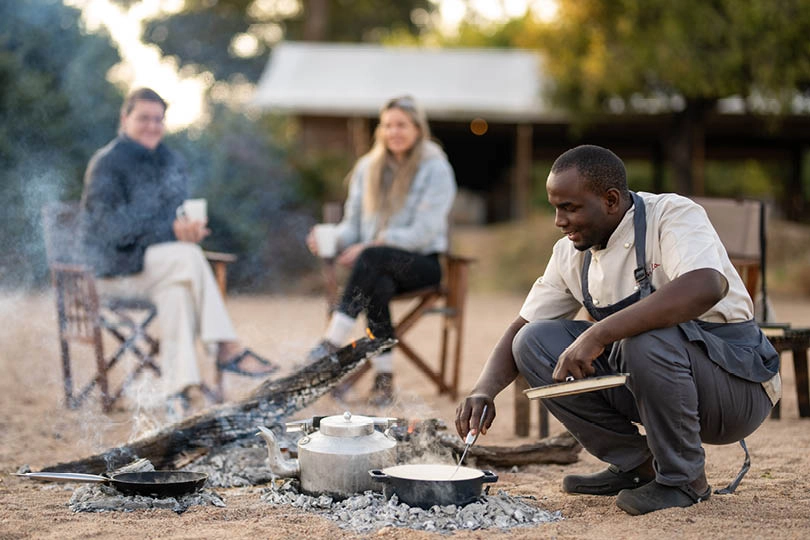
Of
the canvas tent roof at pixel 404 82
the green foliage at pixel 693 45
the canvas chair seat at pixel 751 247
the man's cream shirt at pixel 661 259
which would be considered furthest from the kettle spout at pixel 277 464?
the canvas tent roof at pixel 404 82

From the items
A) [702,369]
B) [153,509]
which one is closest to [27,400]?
[153,509]

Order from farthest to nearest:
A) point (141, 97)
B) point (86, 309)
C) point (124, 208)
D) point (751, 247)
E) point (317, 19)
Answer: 1. point (317, 19)
2. point (141, 97)
3. point (124, 208)
4. point (86, 309)
5. point (751, 247)

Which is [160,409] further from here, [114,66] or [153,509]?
[114,66]

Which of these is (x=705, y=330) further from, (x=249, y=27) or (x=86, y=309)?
(x=249, y=27)

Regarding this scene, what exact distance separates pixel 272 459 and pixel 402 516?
572mm

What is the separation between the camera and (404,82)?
53.9 feet

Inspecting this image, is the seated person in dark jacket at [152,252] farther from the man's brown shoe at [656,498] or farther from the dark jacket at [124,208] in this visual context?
the man's brown shoe at [656,498]

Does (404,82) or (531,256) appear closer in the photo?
(531,256)

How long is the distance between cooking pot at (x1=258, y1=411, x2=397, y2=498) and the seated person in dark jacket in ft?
5.62

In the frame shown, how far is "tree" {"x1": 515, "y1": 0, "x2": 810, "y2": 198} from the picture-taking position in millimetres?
11461

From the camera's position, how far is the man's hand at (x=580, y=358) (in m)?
2.54

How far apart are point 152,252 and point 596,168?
2707 millimetres

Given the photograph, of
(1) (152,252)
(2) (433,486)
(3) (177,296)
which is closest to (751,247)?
(2) (433,486)

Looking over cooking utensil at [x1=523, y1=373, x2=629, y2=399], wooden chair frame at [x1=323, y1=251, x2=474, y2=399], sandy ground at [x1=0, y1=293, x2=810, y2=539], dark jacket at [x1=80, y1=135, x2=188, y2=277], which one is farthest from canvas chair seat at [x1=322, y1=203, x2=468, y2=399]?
cooking utensil at [x1=523, y1=373, x2=629, y2=399]
